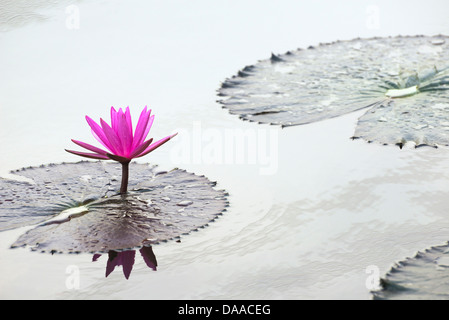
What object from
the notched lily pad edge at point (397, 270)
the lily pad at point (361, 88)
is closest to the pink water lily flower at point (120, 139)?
the notched lily pad edge at point (397, 270)

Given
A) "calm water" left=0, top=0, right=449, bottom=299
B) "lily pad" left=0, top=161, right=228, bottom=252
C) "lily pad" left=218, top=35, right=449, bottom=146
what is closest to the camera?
"calm water" left=0, top=0, right=449, bottom=299

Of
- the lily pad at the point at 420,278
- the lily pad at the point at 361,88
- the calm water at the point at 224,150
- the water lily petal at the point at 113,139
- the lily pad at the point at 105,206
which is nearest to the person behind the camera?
the lily pad at the point at 420,278

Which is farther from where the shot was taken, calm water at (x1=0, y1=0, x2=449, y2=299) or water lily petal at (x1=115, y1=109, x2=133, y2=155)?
water lily petal at (x1=115, y1=109, x2=133, y2=155)

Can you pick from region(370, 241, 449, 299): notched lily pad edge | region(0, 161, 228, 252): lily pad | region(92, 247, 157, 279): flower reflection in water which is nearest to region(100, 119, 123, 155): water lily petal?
region(0, 161, 228, 252): lily pad

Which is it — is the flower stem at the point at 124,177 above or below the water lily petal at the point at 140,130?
below

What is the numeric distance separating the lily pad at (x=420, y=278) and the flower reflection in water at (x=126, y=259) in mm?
510

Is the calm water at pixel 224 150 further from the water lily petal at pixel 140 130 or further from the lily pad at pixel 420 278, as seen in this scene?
the water lily petal at pixel 140 130

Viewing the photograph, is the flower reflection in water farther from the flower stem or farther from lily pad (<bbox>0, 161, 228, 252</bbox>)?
the flower stem

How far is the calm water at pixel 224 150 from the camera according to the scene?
59.1 inches

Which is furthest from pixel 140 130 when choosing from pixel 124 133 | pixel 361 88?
pixel 361 88

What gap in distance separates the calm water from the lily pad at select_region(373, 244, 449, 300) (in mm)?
55

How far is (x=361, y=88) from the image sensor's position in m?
2.63

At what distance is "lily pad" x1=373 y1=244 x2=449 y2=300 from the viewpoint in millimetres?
1319

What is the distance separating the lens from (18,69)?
124 inches
